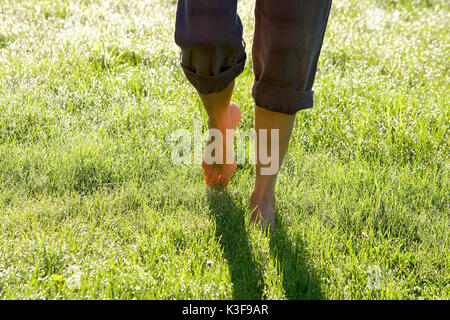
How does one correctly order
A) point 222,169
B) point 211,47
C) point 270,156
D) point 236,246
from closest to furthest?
point 211,47, point 236,246, point 270,156, point 222,169

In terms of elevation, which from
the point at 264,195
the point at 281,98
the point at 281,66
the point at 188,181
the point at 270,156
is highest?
the point at 281,66

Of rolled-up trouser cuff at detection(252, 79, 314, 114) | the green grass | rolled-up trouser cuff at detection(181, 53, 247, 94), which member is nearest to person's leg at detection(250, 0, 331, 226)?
rolled-up trouser cuff at detection(252, 79, 314, 114)

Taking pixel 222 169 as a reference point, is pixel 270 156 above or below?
above

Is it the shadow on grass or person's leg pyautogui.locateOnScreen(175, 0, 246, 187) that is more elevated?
person's leg pyautogui.locateOnScreen(175, 0, 246, 187)

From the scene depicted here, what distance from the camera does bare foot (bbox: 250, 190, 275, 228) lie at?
94.1 inches

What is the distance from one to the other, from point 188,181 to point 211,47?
2.55ft

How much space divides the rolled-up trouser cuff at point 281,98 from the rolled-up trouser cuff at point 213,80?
0.12 metres

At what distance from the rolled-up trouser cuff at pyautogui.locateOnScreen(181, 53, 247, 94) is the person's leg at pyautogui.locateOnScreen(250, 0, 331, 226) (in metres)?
0.10

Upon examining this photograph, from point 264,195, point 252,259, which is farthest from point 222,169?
point 252,259

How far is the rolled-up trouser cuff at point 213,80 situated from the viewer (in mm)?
2289

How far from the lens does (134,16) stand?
447cm

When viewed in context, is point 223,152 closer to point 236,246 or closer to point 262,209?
point 262,209

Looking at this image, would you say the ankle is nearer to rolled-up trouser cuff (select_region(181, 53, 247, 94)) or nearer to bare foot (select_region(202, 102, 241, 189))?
bare foot (select_region(202, 102, 241, 189))

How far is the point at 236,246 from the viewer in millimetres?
2277
